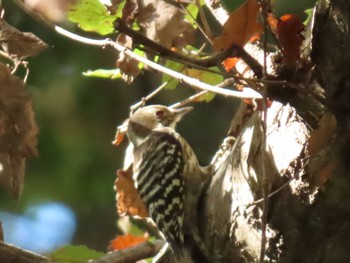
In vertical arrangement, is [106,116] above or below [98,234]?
above

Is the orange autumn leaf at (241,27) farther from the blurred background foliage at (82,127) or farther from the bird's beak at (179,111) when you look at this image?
the blurred background foliage at (82,127)

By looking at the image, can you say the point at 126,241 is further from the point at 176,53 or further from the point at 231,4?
the point at 176,53

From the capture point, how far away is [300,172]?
2.20 m

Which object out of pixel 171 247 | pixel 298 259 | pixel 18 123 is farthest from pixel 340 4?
pixel 171 247

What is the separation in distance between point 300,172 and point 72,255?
30.6 inches

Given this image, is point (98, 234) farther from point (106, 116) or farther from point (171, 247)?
point (171, 247)

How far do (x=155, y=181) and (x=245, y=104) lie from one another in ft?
2.27

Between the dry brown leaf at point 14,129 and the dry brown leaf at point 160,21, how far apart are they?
337 mm

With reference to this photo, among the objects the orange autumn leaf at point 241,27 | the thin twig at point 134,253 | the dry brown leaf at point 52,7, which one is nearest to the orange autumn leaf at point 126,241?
the thin twig at point 134,253

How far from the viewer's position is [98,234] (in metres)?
6.07

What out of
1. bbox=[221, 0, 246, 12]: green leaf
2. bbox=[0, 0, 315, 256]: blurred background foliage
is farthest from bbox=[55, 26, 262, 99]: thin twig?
bbox=[0, 0, 315, 256]: blurred background foliage

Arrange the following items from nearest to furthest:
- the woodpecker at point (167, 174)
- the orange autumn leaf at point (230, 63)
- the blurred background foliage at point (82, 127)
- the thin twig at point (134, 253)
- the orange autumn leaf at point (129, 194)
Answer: the orange autumn leaf at point (230, 63), the thin twig at point (134, 253), the woodpecker at point (167, 174), the orange autumn leaf at point (129, 194), the blurred background foliage at point (82, 127)

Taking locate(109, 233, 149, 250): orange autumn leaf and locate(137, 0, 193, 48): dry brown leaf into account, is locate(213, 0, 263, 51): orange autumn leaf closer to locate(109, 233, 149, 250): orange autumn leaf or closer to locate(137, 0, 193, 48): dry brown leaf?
locate(137, 0, 193, 48): dry brown leaf

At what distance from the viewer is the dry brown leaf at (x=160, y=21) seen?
2383 mm
